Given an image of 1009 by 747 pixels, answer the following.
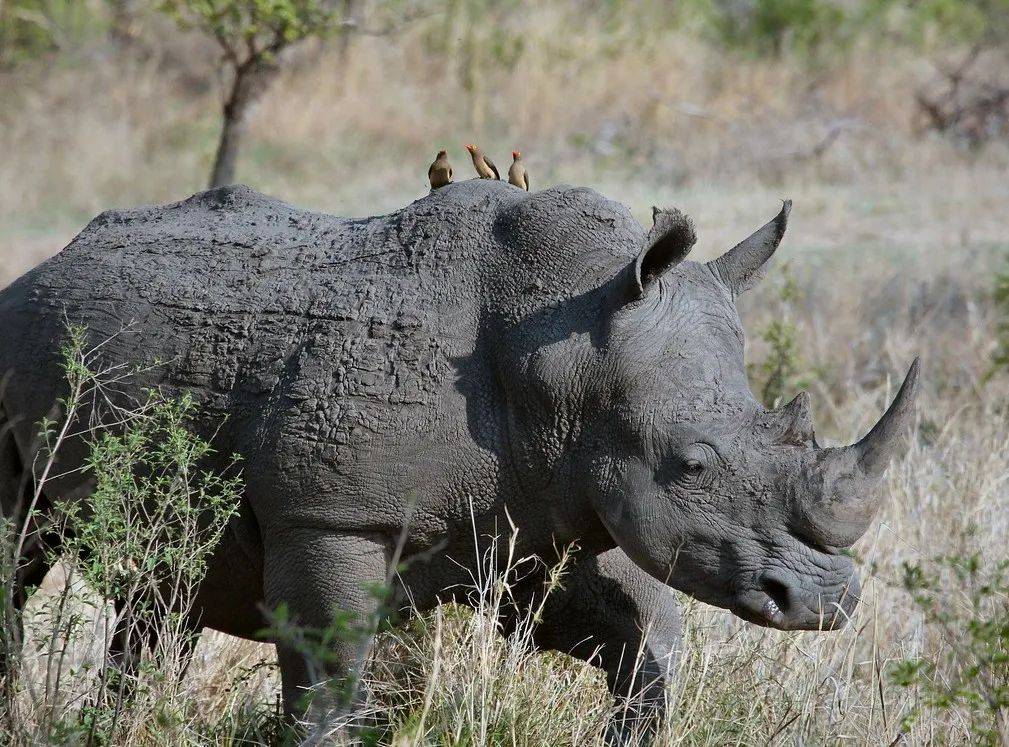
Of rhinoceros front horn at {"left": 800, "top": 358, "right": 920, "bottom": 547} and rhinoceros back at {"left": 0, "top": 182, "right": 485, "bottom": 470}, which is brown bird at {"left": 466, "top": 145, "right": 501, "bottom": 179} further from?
rhinoceros front horn at {"left": 800, "top": 358, "right": 920, "bottom": 547}

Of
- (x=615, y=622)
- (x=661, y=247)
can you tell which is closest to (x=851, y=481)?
(x=661, y=247)

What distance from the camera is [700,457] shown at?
3607 millimetres

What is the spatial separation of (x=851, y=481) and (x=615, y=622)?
3.32ft

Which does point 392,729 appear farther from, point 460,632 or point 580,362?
point 580,362

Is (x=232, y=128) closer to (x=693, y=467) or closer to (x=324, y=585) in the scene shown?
(x=324, y=585)

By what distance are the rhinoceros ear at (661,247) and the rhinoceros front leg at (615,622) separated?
909 millimetres

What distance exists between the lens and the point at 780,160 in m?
15.2

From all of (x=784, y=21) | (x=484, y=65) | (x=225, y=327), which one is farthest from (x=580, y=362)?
(x=784, y=21)

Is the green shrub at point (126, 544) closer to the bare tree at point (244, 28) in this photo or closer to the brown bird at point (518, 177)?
the brown bird at point (518, 177)

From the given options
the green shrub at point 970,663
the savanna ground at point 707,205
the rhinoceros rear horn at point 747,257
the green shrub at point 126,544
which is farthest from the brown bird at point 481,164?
the green shrub at point 970,663

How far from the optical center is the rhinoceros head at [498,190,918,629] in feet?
11.6

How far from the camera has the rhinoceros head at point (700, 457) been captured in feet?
11.6

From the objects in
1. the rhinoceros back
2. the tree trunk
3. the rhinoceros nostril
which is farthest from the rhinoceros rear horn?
the tree trunk

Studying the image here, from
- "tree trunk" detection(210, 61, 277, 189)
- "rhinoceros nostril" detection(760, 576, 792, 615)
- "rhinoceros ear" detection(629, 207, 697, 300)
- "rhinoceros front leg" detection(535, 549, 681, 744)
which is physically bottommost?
"rhinoceros front leg" detection(535, 549, 681, 744)
